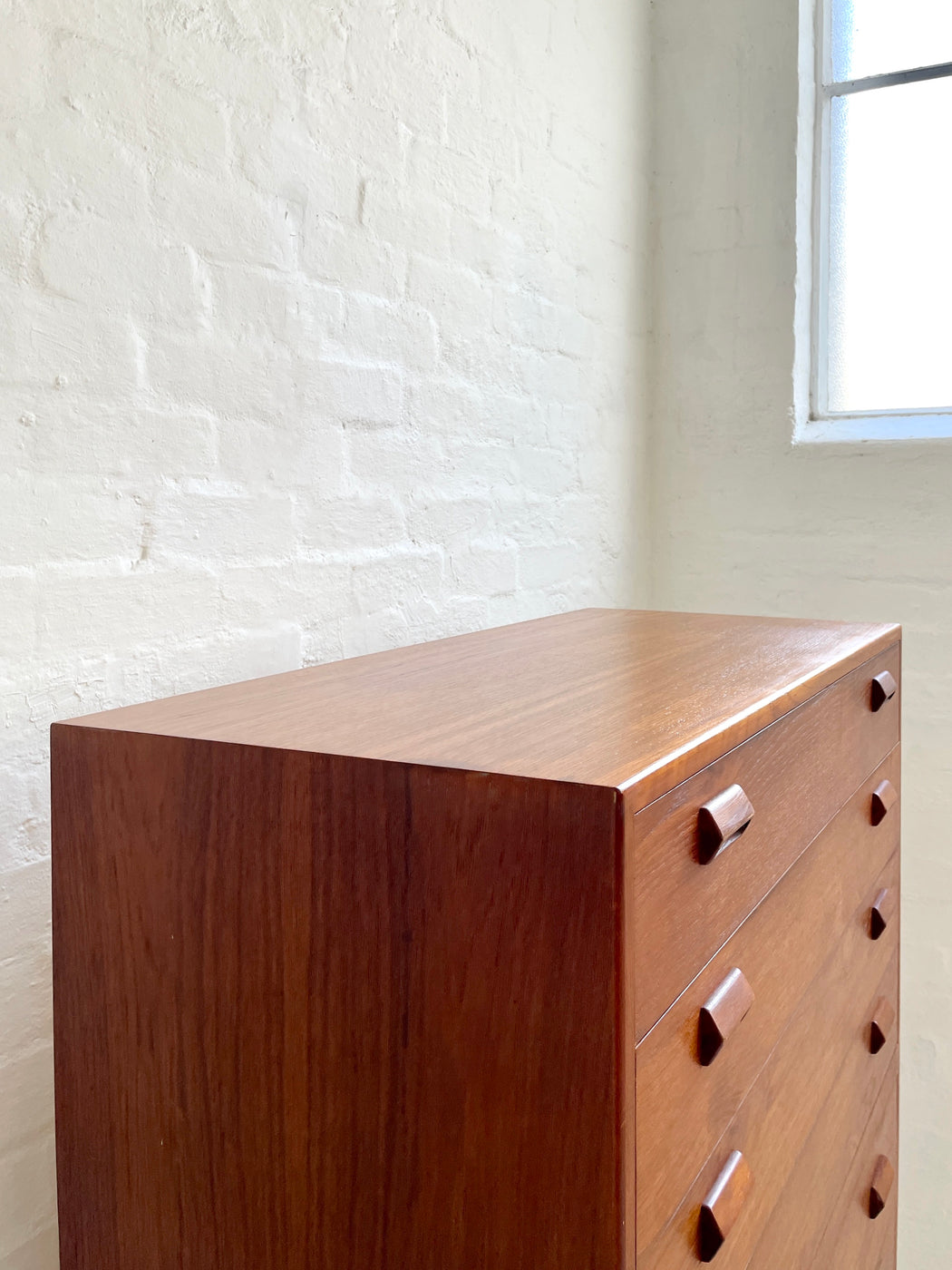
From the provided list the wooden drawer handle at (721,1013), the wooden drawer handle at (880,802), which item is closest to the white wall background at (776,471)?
the wooden drawer handle at (880,802)

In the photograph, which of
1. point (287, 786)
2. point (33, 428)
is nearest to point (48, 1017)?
point (287, 786)

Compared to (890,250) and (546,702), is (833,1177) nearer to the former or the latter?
(546,702)

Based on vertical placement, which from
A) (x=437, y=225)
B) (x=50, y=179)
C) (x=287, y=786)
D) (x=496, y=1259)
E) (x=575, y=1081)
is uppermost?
(x=437, y=225)

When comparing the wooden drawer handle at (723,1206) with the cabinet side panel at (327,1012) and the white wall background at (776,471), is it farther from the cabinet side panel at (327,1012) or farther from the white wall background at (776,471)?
the white wall background at (776,471)

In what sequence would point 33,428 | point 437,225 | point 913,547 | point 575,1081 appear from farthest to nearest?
point 913,547 < point 437,225 < point 33,428 < point 575,1081

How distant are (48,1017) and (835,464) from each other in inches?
72.4

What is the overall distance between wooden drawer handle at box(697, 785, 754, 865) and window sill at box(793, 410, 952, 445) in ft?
5.09

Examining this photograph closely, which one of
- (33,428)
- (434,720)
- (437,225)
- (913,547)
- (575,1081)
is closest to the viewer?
(575,1081)

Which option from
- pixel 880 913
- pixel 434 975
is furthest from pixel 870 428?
pixel 434 975

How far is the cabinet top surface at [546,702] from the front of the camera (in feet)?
2.67

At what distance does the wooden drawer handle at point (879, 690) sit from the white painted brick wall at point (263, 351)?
0.65 metres

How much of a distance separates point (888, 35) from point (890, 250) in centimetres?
44

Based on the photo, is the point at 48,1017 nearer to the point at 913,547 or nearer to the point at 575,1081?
the point at 575,1081

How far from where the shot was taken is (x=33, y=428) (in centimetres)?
105
